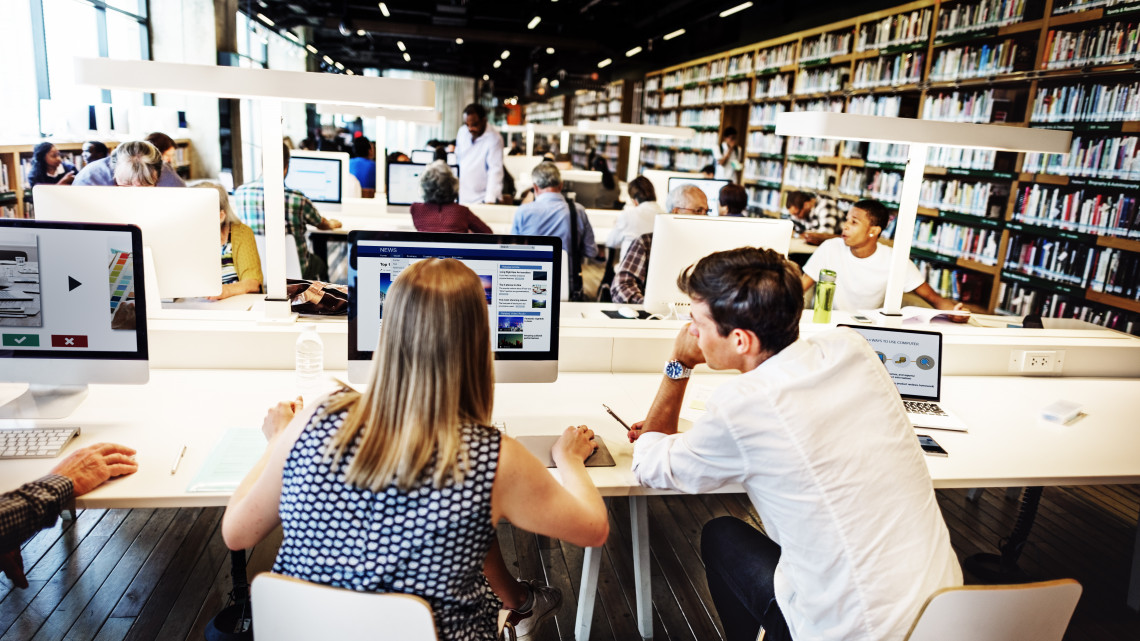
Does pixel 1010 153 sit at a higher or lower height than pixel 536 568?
higher

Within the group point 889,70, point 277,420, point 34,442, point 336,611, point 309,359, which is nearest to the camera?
point 336,611

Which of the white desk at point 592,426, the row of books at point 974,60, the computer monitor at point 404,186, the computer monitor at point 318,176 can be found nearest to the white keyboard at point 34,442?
the white desk at point 592,426

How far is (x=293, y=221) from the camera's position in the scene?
438cm

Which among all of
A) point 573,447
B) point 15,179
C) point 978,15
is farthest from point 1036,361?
point 15,179

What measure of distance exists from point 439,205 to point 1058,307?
4.10 meters

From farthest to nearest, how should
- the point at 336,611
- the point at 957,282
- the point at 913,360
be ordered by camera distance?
1. the point at 957,282
2. the point at 913,360
3. the point at 336,611

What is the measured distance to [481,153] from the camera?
658cm

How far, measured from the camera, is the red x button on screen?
5.82 ft

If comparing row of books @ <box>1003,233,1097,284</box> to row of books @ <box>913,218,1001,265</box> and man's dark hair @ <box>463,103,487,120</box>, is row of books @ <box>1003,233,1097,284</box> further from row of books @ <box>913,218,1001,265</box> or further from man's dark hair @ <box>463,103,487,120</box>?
man's dark hair @ <box>463,103,487,120</box>

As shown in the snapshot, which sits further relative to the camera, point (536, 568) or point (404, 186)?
point (404, 186)

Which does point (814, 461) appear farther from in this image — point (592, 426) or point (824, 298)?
point (824, 298)

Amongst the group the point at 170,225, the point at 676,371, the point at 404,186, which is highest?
the point at 404,186

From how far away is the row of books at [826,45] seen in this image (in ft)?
23.8

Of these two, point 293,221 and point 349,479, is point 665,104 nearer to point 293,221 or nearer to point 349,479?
point 293,221
